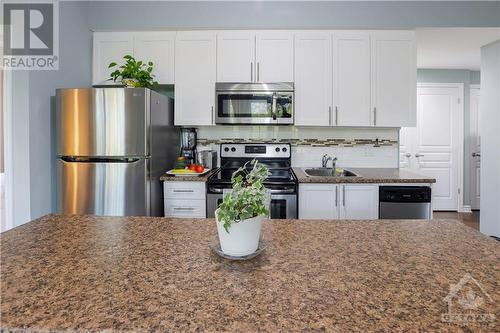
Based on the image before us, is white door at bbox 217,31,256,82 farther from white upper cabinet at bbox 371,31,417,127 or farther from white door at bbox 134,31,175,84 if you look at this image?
white upper cabinet at bbox 371,31,417,127

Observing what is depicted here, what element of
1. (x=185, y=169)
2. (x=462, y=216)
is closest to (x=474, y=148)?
(x=462, y=216)

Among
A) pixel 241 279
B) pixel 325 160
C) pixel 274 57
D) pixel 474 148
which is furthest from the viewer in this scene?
pixel 474 148

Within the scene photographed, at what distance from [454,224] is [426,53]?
3.49 meters

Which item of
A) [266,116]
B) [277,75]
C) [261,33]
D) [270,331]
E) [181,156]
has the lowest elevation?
[270,331]

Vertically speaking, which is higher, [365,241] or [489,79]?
[489,79]

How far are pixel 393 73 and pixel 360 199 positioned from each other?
51.6 inches

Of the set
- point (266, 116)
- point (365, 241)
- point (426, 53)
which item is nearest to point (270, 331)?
point (365, 241)

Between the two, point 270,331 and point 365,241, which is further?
point 365,241

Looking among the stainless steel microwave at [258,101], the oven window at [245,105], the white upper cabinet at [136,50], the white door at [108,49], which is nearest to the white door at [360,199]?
the stainless steel microwave at [258,101]

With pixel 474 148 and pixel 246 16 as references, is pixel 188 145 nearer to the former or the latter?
pixel 246 16

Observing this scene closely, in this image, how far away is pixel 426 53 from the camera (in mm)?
3898

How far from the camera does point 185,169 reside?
2844 millimetres

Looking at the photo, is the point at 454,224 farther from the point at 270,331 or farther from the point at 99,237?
the point at 99,237

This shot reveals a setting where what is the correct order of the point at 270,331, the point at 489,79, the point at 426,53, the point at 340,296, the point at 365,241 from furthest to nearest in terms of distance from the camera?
the point at 426,53, the point at 489,79, the point at 365,241, the point at 340,296, the point at 270,331
